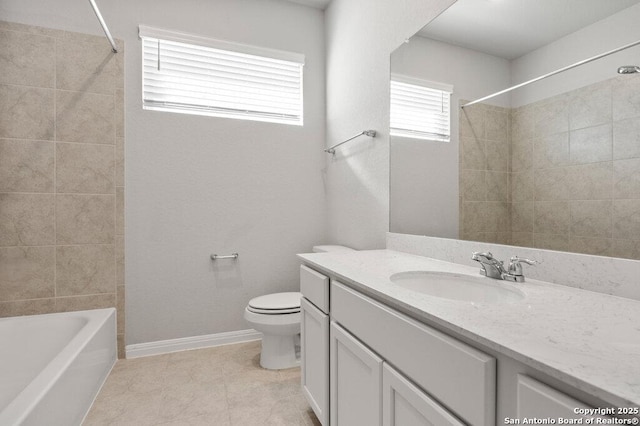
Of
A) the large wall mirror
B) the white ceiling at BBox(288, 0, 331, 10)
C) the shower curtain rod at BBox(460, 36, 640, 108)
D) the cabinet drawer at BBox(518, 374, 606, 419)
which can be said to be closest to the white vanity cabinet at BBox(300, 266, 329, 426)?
the large wall mirror

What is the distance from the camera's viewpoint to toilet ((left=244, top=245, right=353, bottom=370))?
1.93m

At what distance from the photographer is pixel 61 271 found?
2045 millimetres

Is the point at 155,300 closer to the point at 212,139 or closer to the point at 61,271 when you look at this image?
the point at 61,271

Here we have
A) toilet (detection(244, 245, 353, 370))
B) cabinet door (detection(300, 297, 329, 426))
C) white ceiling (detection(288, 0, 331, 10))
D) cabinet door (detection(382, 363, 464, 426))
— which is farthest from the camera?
white ceiling (detection(288, 0, 331, 10))

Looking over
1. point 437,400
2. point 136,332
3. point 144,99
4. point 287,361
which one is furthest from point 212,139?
point 437,400

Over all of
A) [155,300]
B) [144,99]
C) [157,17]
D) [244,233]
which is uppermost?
[157,17]

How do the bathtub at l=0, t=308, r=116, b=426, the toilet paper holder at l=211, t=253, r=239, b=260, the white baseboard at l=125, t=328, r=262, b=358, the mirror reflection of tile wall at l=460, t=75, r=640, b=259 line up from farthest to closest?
the toilet paper holder at l=211, t=253, r=239, b=260 < the white baseboard at l=125, t=328, r=262, b=358 < the bathtub at l=0, t=308, r=116, b=426 < the mirror reflection of tile wall at l=460, t=75, r=640, b=259

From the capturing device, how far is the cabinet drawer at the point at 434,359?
59 centimetres

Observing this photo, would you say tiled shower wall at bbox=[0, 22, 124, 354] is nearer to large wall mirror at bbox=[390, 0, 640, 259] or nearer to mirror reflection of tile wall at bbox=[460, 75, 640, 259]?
large wall mirror at bbox=[390, 0, 640, 259]

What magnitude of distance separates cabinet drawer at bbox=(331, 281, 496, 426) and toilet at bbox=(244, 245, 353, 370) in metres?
0.98

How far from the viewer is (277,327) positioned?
1.92 m

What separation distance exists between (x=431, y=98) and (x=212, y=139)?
160cm

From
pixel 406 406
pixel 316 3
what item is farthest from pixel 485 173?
pixel 316 3

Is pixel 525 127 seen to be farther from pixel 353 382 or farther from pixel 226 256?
pixel 226 256
